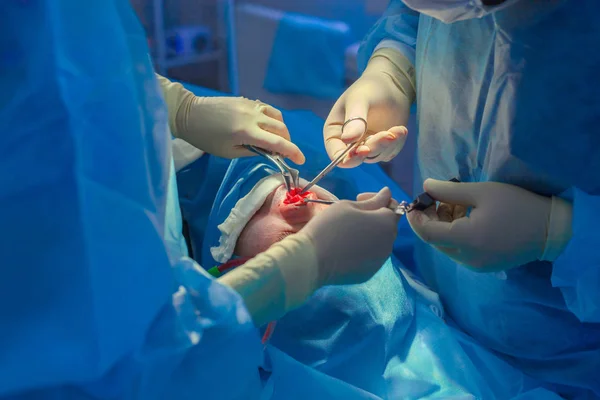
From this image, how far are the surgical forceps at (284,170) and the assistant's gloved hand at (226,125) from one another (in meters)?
0.02

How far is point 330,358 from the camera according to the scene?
117cm

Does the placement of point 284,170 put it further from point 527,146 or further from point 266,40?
point 266,40

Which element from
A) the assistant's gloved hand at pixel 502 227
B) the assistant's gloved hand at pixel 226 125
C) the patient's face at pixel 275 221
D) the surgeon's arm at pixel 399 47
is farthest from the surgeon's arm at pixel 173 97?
the assistant's gloved hand at pixel 502 227

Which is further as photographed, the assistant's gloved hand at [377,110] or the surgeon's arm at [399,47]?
the surgeon's arm at [399,47]

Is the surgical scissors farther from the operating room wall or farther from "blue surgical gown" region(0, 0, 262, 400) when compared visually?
the operating room wall

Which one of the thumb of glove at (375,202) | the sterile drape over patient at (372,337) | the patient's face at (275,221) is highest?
the thumb of glove at (375,202)

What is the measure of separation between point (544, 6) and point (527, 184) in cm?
31

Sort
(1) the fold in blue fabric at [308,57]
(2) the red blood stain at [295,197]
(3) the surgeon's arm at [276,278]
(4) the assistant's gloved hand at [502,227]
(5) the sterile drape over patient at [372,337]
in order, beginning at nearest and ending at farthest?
(3) the surgeon's arm at [276,278]
(4) the assistant's gloved hand at [502,227]
(5) the sterile drape over patient at [372,337]
(2) the red blood stain at [295,197]
(1) the fold in blue fabric at [308,57]

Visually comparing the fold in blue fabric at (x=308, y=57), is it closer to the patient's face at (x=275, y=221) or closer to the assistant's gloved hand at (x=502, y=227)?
the patient's face at (x=275, y=221)

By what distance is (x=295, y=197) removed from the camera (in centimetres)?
128

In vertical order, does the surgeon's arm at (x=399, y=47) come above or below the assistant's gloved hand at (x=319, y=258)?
above

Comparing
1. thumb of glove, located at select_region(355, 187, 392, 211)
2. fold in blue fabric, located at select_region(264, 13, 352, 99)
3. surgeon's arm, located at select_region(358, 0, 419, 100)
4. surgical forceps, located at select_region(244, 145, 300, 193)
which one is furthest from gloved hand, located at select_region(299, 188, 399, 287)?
fold in blue fabric, located at select_region(264, 13, 352, 99)

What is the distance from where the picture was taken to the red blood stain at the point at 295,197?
1264 millimetres

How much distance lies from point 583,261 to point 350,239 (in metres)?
0.39
